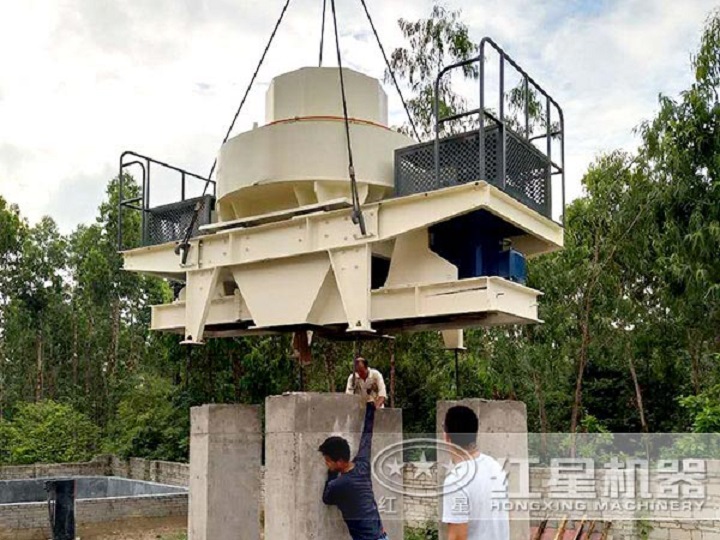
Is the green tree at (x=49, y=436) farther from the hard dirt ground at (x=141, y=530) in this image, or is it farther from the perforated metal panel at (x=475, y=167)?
the perforated metal panel at (x=475, y=167)

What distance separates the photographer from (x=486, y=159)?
7.08 metres

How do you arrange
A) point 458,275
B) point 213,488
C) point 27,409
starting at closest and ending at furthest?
point 458,275 < point 213,488 < point 27,409

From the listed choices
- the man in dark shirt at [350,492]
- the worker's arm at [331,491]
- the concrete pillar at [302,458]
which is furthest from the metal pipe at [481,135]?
the worker's arm at [331,491]

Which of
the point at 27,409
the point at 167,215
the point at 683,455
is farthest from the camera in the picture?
the point at 27,409

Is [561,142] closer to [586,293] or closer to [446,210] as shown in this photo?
[446,210]

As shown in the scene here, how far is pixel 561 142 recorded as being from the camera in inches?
325

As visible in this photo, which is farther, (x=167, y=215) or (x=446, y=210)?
(x=167, y=215)

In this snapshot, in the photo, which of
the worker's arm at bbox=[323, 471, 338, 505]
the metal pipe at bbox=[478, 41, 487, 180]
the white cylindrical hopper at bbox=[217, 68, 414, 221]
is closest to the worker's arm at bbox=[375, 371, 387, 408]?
the worker's arm at bbox=[323, 471, 338, 505]

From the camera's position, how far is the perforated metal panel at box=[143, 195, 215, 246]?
8.84m

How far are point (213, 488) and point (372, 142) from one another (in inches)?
148

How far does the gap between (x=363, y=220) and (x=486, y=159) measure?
1.21 metres

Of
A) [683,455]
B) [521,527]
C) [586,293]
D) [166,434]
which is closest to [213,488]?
[521,527]

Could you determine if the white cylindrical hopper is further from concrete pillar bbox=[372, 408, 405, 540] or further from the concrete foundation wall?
the concrete foundation wall

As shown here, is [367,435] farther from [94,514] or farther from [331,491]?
[94,514]
